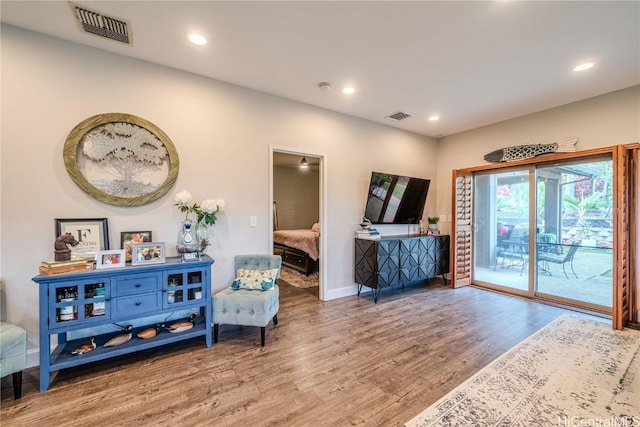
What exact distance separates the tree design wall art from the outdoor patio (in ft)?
17.3

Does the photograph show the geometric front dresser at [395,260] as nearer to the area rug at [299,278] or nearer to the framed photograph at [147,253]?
the area rug at [299,278]

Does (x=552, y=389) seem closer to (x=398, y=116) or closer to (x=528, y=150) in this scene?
(x=528, y=150)

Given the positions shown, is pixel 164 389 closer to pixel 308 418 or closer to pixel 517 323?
pixel 308 418

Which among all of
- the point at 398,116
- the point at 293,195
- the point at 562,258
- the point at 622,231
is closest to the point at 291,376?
the point at 398,116

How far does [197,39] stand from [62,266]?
219 centimetres

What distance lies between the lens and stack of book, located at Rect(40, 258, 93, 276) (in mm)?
2021

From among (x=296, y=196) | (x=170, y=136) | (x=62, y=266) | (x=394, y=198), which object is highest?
(x=170, y=136)

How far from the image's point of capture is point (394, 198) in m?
4.52

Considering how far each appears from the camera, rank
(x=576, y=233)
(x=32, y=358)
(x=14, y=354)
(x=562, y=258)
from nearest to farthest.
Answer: (x=14, y=354), (x=32, y=358), (x=576, y=233), (x=562, y=258)

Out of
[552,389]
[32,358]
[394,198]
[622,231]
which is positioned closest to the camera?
[552,389]

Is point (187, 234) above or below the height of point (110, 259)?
above

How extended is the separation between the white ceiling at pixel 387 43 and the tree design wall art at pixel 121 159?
75cm

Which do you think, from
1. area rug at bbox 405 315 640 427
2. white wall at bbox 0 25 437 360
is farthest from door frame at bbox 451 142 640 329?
white wall at bbox 0 25 437 360

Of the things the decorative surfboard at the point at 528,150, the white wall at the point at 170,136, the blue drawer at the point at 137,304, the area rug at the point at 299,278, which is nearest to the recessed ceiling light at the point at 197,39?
the white wall at the point at 170,136
